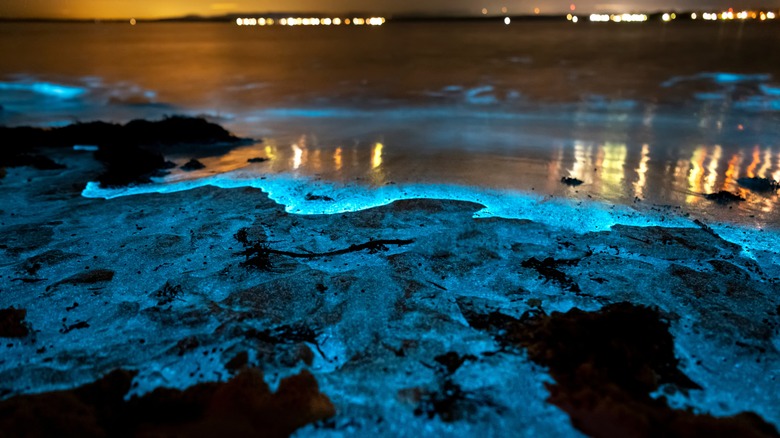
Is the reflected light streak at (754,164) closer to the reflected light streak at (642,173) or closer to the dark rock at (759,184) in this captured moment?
the dark rock at (759,184)

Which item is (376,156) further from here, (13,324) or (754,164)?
(754,164)

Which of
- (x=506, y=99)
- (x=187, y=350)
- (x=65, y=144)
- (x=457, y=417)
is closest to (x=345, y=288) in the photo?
(x=187, y=350)

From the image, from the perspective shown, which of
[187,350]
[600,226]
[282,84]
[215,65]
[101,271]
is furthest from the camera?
[215,65]

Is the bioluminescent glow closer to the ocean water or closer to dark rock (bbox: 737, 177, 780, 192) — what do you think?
the ocean water

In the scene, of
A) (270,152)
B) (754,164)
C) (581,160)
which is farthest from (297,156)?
(754,164)

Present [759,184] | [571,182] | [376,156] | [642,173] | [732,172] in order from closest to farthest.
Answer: [759,184] → [571,182] → [642,173] → [732,172] → [376,156]

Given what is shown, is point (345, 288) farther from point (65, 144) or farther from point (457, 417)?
point (65, 144)

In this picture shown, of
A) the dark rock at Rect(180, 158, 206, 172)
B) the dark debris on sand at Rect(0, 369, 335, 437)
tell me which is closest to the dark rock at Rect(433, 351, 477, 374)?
the dark debris on sand at Rect(0, 369, 335, 437)
